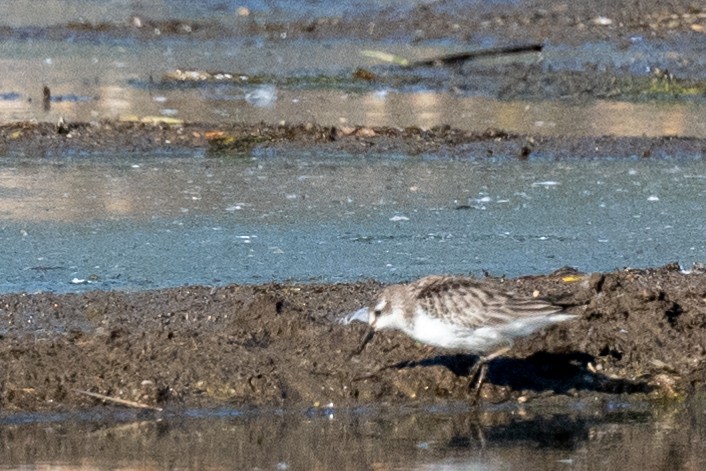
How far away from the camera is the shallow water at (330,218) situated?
8.36 m

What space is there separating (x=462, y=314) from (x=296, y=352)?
2.92ft

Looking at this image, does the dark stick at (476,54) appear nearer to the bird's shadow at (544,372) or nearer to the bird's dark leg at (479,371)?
the bird's shadow at (544,372)

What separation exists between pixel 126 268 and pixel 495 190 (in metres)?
2.91

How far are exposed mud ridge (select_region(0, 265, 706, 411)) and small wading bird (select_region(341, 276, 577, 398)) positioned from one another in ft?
0.77

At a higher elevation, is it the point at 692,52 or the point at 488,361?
the point at 692,52

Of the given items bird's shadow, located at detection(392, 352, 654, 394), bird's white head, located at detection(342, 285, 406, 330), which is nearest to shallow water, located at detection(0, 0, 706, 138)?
bird's shadow, located at detection(392, 352, 654, 394)

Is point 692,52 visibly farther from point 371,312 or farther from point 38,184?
point 371,312

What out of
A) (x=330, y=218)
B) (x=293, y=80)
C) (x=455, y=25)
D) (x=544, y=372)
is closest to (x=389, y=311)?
(x=544, y=372)

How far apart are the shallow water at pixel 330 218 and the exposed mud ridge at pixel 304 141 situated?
21 cm

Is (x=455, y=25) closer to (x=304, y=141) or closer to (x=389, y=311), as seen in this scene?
(x=304, y=141)

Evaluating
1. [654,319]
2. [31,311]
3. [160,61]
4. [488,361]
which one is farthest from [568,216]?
[160,61]

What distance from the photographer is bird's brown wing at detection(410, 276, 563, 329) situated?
6309mm

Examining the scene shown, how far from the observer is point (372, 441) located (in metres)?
6.07

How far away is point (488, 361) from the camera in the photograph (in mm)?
6723
